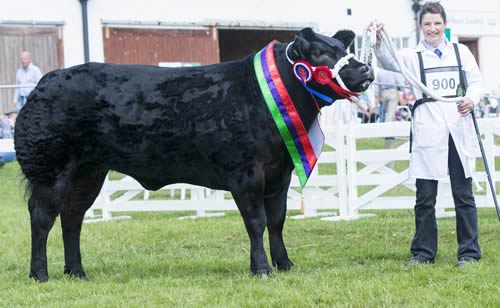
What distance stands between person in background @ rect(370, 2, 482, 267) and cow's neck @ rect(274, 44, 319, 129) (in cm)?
80

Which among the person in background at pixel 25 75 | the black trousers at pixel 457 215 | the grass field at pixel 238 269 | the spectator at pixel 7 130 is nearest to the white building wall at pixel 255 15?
the person in background at pixel 25 75

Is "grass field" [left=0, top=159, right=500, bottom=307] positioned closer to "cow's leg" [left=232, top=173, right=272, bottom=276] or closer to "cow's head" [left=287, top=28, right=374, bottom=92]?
"cow's leg" [left=232, top=173, right=272, bottom=276]

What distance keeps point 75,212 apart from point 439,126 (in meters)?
2.99

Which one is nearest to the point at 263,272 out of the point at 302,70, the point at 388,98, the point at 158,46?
the point at 302,70

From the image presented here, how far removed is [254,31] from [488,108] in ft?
20.3

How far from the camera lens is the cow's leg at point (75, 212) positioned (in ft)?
23.5

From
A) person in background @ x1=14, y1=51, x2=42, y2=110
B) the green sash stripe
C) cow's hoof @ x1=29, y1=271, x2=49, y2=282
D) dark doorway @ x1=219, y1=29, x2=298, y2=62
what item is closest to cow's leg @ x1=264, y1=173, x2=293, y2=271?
the green sash stripe

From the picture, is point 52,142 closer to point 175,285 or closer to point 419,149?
point 175,285

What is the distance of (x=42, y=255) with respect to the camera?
6.93 meters

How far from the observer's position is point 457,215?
6.95 meters

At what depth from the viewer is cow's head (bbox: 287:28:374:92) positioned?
6.39 m

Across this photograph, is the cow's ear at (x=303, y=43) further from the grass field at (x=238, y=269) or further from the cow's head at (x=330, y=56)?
the grass field at (x=238, y=269)

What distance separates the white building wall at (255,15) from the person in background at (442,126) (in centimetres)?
1337

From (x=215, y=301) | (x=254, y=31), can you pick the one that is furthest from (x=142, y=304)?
(x=254, y=31)
